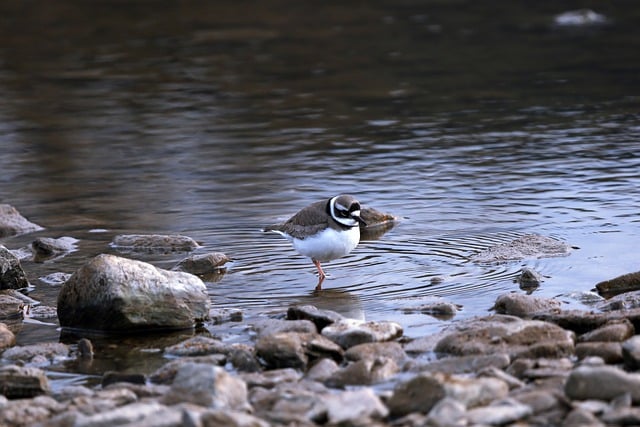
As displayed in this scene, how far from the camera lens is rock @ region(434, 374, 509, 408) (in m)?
7.02

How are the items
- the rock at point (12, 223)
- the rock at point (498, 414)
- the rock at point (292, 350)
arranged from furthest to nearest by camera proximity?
the rock at point (12, 223) < the rock at point (292, 350) < the rock at point (498, 414)

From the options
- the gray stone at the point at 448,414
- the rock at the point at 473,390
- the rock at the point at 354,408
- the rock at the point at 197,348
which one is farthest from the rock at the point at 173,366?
the gray stone at the point at 448,414

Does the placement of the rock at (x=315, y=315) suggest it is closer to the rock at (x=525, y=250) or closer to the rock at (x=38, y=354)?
the rock at (x=38, y=354)

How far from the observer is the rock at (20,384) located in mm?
8125

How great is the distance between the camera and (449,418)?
657 cm

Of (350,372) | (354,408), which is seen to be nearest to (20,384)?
(350,372)

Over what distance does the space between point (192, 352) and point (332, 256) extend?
235cm

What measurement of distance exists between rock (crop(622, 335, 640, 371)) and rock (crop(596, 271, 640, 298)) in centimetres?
245

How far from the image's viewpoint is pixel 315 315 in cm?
942

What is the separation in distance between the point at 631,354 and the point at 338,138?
36.1 feet

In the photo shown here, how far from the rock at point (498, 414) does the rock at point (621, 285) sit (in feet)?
12.4

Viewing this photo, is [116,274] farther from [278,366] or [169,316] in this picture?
[278,366]

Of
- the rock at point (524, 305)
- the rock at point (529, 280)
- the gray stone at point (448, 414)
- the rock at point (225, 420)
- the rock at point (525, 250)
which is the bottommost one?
the rock at point (525, 250)

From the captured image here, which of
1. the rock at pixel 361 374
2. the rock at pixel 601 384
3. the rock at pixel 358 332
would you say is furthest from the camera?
the rock at pixel 358 332
